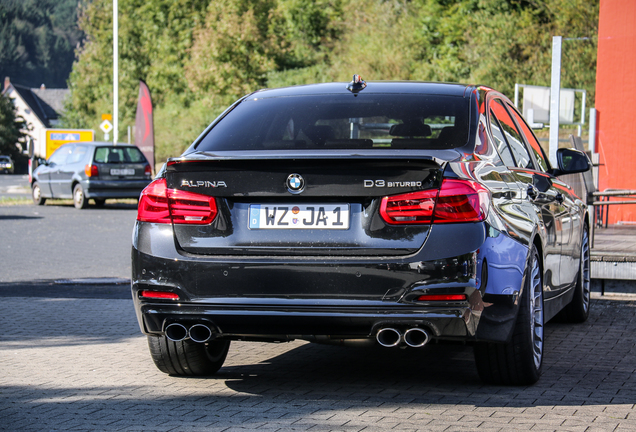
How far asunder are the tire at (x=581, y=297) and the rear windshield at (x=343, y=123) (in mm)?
2491

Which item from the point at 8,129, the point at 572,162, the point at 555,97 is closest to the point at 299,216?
the point at 572,162

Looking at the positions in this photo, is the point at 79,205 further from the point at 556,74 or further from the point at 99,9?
the point at 99,9

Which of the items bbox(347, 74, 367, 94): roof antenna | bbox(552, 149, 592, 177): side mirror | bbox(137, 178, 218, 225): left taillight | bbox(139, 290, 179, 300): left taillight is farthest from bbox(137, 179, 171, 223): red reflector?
bbox(552, 149, 592, 177): side mirror

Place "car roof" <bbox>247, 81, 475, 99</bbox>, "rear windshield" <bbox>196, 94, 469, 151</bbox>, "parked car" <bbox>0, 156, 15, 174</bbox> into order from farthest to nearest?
"parked car" <bbox>0, 156, 15, 174</bbox>, "car roof" <bbox>247, 81, 475, 99</bbox>, "rear windshield" <bbox>196, 94, 469, 151</bbox>

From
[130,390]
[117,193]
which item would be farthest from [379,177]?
[117,193]

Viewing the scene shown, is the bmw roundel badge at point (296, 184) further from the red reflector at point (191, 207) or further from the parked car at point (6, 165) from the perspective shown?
the parked car at point (6, 165)

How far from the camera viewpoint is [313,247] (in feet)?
14.6

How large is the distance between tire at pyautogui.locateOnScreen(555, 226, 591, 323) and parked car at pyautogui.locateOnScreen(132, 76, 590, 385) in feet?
7.57

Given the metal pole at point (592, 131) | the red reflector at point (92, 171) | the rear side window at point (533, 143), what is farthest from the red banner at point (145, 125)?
the rear side window at point (533, 143)

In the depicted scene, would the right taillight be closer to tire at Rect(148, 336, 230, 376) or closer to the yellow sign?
tire at Rect(148, 336, 230, 376)

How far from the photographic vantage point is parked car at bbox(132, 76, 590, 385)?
439cm

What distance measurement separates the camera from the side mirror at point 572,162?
646 cm

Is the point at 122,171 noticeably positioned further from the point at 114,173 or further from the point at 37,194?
the point at 37,194

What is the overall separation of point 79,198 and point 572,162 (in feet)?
63.9
